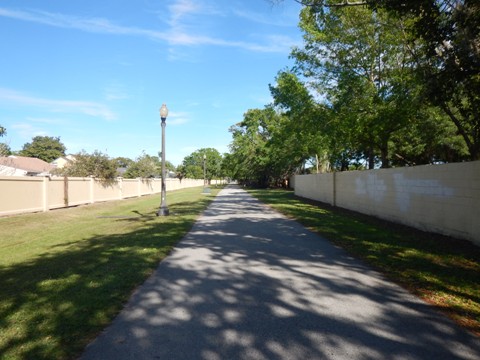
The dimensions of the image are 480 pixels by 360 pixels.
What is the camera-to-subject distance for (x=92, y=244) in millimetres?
9586

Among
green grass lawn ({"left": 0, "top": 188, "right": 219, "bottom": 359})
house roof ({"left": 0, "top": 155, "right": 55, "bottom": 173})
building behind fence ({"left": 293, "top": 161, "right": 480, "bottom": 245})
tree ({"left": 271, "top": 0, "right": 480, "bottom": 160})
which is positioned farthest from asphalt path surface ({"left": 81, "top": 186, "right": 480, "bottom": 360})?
house roof ({"left": 0, "top": 155, "right": 55, "bottom": 173})

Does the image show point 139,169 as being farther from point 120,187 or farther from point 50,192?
point 50,192

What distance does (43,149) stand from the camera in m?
91.6

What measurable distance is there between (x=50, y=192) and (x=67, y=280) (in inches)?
544

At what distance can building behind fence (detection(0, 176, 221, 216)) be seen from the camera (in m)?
14.8

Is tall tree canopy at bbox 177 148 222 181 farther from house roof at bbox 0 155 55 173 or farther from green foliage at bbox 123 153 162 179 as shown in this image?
green foliage at bbox 123 153 162 179

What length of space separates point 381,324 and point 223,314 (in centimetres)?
178

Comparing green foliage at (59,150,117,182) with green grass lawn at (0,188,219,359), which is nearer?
green grass lawn at (0,188,219,359)

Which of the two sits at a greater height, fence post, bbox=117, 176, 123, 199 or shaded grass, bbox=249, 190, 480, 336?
fence post, bbox=117, 176, 123, 199

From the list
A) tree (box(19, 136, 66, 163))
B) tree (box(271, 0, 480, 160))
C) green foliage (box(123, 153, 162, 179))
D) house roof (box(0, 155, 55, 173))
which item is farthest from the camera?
tree (box(19, 136, 66, 163))

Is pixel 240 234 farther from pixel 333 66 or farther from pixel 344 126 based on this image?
pixel 333 66

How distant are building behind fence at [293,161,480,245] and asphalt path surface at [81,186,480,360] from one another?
368 cm

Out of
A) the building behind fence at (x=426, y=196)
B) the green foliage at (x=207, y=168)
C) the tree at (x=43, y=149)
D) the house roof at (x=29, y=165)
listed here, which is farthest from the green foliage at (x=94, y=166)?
the green foliage at (x=207, y=168)

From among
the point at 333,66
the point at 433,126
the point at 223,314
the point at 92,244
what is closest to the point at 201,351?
the point at 223,314
